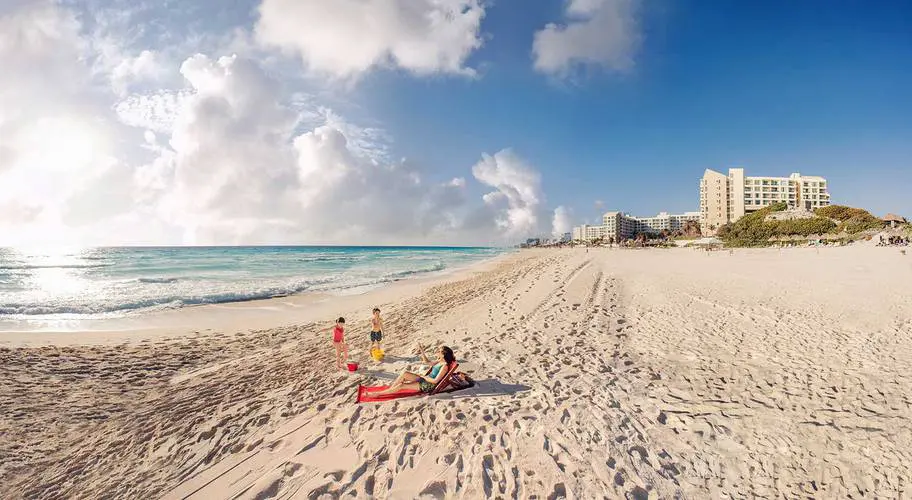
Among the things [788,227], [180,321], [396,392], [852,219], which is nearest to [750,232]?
[788,227]

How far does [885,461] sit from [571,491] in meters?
4.44

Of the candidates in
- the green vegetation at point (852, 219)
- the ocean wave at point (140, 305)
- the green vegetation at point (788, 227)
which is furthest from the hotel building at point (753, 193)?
the ocean wave at point (140, 305)

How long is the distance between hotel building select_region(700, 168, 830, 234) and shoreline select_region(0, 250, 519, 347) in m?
122

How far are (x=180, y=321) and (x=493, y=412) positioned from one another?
1300 cm

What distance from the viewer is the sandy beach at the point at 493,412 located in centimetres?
446

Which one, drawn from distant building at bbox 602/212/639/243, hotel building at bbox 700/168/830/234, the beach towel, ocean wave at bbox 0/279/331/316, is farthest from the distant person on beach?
distant building at bbox 602/212/639/243

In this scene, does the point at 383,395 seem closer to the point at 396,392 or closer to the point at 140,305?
the point at 396,392

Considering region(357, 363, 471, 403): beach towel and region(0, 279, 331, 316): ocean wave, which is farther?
region(0, 279, 331, 316): ocean wave

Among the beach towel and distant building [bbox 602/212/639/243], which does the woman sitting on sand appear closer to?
the beach towel

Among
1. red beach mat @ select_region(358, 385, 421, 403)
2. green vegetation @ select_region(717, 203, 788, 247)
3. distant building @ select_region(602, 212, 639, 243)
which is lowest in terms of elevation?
red beach mat @ select_region(358, 385, 421, 403)

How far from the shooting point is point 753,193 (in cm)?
10656

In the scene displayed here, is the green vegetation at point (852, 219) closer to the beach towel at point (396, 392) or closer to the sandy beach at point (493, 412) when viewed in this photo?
the sandy beach at point (493, 412)

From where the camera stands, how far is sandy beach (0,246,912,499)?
4465 mm

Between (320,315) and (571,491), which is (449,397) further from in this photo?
(320,315)
